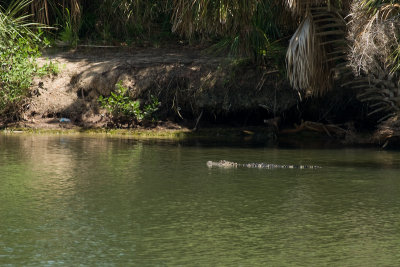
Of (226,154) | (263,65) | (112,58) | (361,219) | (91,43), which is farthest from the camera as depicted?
(91,43)

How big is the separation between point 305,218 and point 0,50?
33.6 feet

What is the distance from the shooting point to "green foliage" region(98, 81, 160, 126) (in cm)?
1537

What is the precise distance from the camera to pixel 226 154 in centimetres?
1184

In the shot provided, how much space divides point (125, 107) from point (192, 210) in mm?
8395

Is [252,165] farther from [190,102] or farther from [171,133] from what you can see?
[190,102]

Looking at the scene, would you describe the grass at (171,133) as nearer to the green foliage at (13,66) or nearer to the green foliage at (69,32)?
the green foliage at (13,66)

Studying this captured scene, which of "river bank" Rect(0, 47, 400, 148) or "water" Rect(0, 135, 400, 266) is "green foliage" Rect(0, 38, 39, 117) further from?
"water" Rect(0, 135, 400, 266)

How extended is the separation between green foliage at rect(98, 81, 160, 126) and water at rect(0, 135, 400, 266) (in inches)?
147

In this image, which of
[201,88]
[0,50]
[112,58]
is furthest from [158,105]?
[0,50]

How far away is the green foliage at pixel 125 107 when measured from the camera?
1537 centimetres

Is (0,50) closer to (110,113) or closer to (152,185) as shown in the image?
(110,113)

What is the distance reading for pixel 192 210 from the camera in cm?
720

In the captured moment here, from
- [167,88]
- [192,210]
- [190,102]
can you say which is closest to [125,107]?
[167,88]

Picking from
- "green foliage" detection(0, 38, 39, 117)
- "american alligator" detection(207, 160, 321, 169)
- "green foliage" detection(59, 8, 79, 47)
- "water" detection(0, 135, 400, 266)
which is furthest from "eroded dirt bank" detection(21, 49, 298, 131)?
"american alligator" detection(207, 160, 321, 169)
